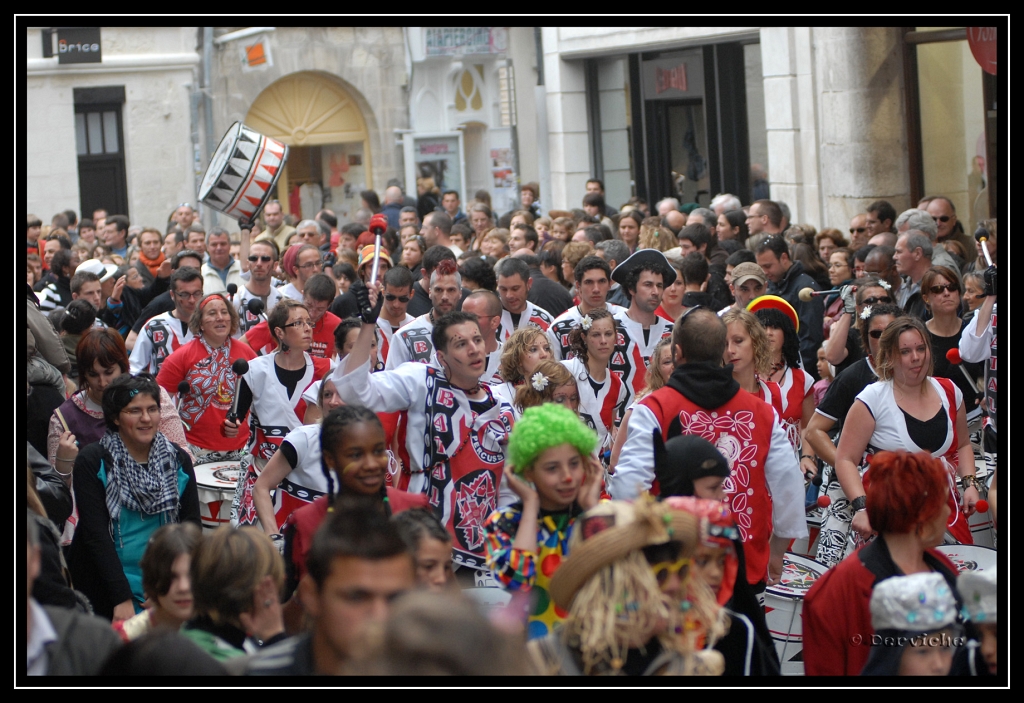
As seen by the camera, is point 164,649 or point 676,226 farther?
point 676,226

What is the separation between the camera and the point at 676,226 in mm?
13492

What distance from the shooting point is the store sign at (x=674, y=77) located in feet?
60.3

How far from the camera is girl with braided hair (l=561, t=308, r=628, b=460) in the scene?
6.88 meters

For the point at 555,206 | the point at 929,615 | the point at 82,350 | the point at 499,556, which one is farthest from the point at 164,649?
the point at 555,206

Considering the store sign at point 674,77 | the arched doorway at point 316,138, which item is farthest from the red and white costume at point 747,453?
the arched doorway at point 316,138

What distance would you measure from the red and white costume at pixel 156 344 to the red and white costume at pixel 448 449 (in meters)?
3.25

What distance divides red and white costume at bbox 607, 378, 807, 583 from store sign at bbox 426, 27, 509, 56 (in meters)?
22.7

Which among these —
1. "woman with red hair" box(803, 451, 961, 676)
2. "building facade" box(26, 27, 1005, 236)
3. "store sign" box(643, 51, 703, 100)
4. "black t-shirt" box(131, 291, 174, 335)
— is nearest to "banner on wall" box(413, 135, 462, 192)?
"building facade" box(26, 27, 1005, 236)

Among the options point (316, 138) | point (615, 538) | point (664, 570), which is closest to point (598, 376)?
point (664, 570)

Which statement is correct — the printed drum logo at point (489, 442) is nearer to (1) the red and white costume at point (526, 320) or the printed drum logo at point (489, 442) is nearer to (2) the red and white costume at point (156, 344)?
(1) the red and white costume at point (526, 320)

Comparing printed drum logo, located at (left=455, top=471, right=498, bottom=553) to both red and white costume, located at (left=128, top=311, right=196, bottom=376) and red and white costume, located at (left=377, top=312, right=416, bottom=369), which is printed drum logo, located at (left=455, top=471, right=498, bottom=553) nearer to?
red and white costume, located at (left=377, top=312, right=416, bottom=369)
